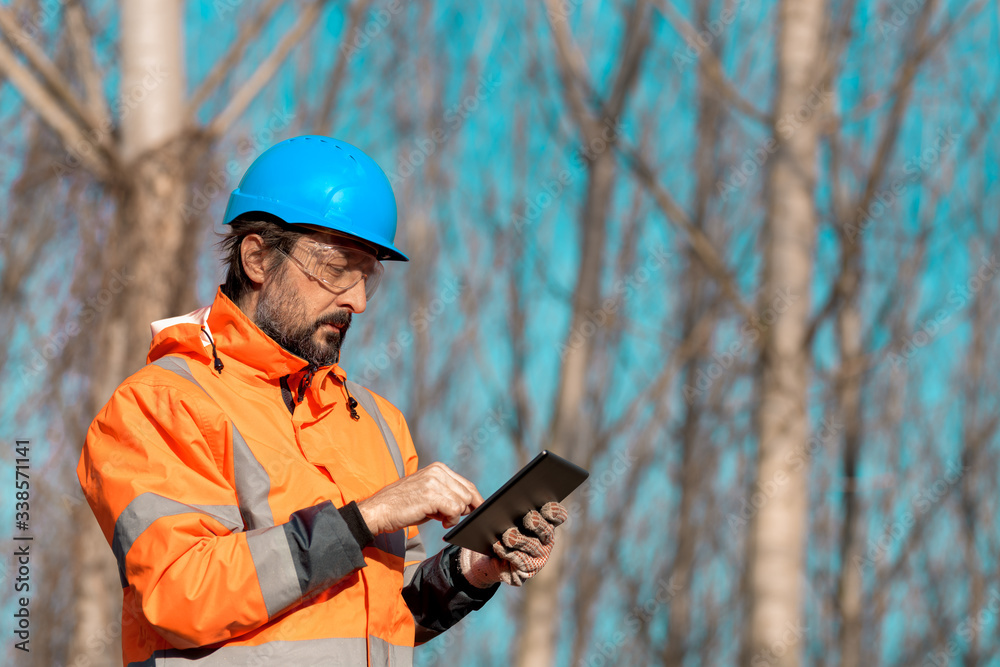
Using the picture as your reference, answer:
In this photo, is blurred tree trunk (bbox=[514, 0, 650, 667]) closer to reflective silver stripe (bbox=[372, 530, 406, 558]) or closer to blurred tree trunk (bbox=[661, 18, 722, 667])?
blurred tree trunk (bbox=[661, 18, 722, 667])

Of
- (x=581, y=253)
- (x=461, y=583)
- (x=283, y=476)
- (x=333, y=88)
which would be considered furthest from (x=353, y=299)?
(x=581, y=253)

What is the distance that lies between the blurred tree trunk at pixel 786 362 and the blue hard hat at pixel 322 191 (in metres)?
3.57

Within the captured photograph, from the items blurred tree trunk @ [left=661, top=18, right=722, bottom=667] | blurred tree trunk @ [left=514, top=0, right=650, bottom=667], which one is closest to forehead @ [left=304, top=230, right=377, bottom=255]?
blurred tree trunk @ [left=514, top=0, right=650, bottom=667]

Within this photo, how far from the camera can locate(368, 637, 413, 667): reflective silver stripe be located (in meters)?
2.03

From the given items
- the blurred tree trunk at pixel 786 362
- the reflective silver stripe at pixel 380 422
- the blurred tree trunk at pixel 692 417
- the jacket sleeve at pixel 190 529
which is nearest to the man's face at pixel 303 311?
the reflective silver stripe at pixel 380 422

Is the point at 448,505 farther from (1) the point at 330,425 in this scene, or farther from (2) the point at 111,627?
(2) the point at 111,627

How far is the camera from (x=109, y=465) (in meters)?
1.93

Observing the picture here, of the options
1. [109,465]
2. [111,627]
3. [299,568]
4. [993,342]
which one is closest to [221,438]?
[109,465]

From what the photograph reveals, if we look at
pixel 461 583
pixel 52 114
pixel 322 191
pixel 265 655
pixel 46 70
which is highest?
pixel 46 70

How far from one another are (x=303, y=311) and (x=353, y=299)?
0.12 m

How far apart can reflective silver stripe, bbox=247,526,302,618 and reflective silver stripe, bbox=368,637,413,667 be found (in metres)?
0.28

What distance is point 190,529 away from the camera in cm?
A: 186

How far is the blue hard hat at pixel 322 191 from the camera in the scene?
7.61 feet

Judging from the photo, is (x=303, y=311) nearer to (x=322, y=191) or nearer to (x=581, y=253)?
(x=322, y=191)
